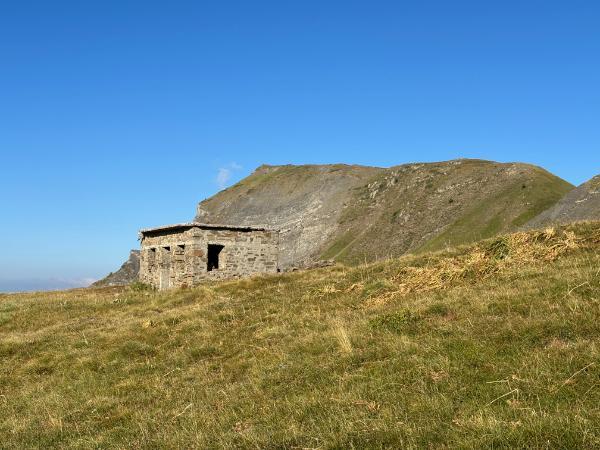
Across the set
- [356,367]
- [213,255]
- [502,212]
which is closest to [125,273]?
[213,255]

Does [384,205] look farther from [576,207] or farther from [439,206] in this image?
[576,207]

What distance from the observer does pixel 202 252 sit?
31219 millimetres

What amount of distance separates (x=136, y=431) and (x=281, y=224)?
81017mm

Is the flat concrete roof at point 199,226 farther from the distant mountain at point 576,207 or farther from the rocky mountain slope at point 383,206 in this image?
the distant mountain at point 576,207

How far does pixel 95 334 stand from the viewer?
1695 cm

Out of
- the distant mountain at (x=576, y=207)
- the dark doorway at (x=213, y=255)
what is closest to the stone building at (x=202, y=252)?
the dark doorway at (x=213, y=255)

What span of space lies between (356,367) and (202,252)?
23.5 m

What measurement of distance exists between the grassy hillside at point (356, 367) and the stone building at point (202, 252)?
43.3 ft

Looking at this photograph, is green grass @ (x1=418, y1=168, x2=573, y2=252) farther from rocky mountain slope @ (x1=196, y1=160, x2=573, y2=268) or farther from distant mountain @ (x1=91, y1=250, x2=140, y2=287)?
distant mountain @ (x1=91, y1=250, x2=140, y2=287)

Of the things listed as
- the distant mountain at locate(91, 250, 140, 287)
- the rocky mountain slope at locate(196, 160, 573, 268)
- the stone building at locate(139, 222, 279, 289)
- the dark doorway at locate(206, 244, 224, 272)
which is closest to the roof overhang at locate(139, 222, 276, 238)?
the stone building at locate(139, 222, 279, 289)

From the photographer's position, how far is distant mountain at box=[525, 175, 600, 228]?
4431 centimetres

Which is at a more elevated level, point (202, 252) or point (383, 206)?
point (383, 206)

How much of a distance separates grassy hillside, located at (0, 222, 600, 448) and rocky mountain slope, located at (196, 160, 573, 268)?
2646 cm

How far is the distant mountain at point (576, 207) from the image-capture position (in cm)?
4431
